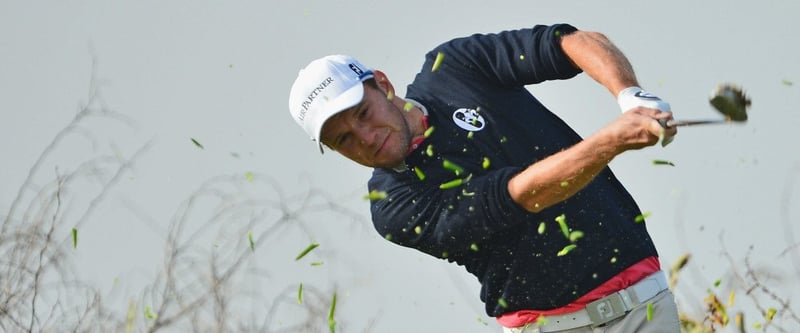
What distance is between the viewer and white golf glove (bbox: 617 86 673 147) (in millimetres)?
5145

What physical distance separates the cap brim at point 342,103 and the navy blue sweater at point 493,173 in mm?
240

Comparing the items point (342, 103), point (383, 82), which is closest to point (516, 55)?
point (383, 82)

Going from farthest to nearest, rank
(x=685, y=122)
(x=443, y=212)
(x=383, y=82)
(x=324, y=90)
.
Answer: (x=383, y=82) < (x=324, y=90) < (x=443, y=212) < (x=685, y=122)

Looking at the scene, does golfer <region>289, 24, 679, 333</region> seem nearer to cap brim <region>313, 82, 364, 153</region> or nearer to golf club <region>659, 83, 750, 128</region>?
cap brim <region>313, 82, 364, 153</region>

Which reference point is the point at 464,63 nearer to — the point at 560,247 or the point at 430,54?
the point at 430,54

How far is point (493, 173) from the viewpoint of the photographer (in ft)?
19.1

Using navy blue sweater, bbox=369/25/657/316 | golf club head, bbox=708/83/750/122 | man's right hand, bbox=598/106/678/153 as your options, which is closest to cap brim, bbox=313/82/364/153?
navy blue sweater, bbox=369/25/657/316

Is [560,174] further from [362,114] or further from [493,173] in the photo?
[362,114]

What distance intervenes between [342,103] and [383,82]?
26 cm

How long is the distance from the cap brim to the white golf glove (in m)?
1.01

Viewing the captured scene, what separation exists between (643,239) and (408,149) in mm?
885

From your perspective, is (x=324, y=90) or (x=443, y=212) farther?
(x=324, y=90)

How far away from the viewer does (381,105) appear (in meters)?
6.09

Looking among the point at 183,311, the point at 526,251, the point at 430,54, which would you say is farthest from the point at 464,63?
the point at 183,311
